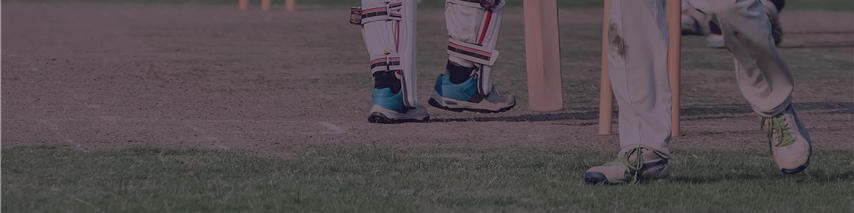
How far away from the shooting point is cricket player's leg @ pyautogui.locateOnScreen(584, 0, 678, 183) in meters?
2.79

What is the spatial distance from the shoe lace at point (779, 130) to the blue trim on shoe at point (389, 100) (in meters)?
1.60

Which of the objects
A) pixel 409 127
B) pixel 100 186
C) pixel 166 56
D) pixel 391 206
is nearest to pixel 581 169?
pixel 391 206

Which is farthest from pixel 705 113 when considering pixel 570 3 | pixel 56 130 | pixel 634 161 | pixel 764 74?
pixel 570 3

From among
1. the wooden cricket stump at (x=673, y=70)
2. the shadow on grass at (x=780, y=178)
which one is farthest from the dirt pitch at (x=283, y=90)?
the shadow on grass at (x=780, y=178)

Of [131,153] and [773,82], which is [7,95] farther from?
[773,82]

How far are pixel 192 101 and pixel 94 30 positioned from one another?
3.78 meters

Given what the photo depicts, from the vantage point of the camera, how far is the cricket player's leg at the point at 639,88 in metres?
2.79

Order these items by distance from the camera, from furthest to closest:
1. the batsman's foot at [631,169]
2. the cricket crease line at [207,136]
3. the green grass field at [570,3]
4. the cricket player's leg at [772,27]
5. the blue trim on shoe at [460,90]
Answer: the green grass field at [570,3]
the cricket player's leg at [772,27]
the blue trim on shoe at [460,90]
the cricket crease line at [207,136]
the batsman's foot at [631,169]

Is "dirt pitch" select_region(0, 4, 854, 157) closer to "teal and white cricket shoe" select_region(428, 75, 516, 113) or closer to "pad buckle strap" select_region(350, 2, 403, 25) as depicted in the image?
"teal and white cricket shoe" select_region(428, 75, 516, 113)

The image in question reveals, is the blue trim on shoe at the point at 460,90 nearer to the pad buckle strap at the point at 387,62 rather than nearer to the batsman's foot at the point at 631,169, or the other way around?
the pad buckle strap at the point at 387,62

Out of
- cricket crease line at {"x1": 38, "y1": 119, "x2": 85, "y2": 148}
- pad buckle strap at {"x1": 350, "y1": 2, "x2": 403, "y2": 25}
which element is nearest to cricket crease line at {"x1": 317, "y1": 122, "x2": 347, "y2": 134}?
pad buckle strap at {"x1": 350, "y1": 2, "x2": 403, "y2": 25}

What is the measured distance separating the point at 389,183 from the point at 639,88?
74 centimetres

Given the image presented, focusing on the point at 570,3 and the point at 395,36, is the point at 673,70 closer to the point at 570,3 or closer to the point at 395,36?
the point at 395,36

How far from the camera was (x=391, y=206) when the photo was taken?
8.44 feet
